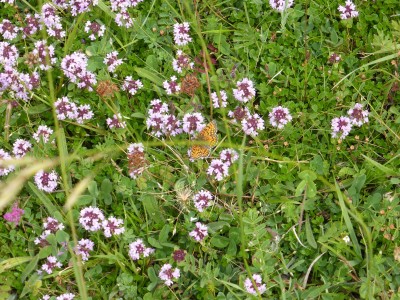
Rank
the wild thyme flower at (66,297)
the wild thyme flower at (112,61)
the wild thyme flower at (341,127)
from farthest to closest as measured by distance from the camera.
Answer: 1. the wild thyme flower at (112,61)
2. the wild thyme flower at (341,127)
3. the wild thyme flower at (66,297)

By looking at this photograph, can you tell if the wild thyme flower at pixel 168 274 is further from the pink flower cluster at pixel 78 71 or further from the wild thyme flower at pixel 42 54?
the wild thyme flower at pixel 42 54

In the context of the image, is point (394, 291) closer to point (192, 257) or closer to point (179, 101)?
point (192, 257)

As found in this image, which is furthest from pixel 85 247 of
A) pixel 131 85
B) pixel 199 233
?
pixel 131 85

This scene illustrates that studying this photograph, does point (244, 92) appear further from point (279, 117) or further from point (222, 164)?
point (222, 164)

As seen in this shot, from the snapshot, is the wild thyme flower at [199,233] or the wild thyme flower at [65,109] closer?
the wild thyme flower at [199,233]

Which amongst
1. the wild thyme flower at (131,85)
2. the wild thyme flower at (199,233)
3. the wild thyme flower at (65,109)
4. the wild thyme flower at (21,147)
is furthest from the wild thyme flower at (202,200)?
the wild thyme flower at (21,147)

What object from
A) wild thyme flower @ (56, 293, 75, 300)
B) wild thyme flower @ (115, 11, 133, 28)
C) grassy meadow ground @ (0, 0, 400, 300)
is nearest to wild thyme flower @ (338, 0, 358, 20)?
grassy meadow ground @ (0, 0, 400, 300)

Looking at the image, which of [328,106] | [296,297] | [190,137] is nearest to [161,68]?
[190,137]
